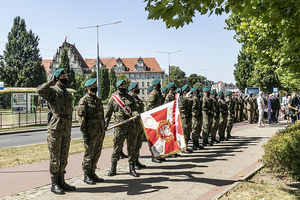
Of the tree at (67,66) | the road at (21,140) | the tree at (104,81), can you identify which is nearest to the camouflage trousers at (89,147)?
the road at (21,140)

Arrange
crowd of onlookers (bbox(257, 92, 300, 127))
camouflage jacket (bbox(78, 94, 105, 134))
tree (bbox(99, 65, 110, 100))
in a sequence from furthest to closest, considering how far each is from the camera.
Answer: tree (bbox(99, 65, 110, 100)) < crowd of onlookers (bbox(257, 92, 300, 127)) < camouflage jacket (bbox(78, 94, 105, 134))

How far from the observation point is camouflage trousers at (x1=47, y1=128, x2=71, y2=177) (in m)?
5.35

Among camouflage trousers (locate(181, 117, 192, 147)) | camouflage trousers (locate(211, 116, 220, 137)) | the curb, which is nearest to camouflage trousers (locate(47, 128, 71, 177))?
the curb

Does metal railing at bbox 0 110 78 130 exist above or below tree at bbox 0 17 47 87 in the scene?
below

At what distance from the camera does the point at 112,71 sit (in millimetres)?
107062

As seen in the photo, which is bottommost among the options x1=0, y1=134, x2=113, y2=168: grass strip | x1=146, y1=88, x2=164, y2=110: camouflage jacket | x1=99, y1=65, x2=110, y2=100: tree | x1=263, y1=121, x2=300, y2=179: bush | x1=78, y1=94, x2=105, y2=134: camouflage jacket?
x1=0, y1=134, x2=113, y2=168: grass strip

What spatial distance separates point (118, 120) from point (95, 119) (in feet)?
2.94

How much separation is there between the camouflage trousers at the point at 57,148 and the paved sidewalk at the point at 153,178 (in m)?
0.48

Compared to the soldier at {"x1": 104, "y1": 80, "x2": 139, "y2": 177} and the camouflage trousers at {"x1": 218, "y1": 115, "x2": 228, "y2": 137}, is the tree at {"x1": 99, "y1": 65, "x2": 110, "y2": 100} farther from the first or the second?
the soldier at {"x1": 104, "y1": 80, "x2": 139, "y2": 177}

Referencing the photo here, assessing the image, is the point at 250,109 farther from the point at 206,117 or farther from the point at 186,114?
the point at 186,114

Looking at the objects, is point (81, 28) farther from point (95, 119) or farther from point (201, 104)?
point (95, 119)

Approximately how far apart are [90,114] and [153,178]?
74.8 inches

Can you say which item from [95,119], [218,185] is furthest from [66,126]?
[218,185]

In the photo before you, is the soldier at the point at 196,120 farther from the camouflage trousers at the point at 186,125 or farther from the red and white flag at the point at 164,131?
the red and white flag at the point at 164,131
